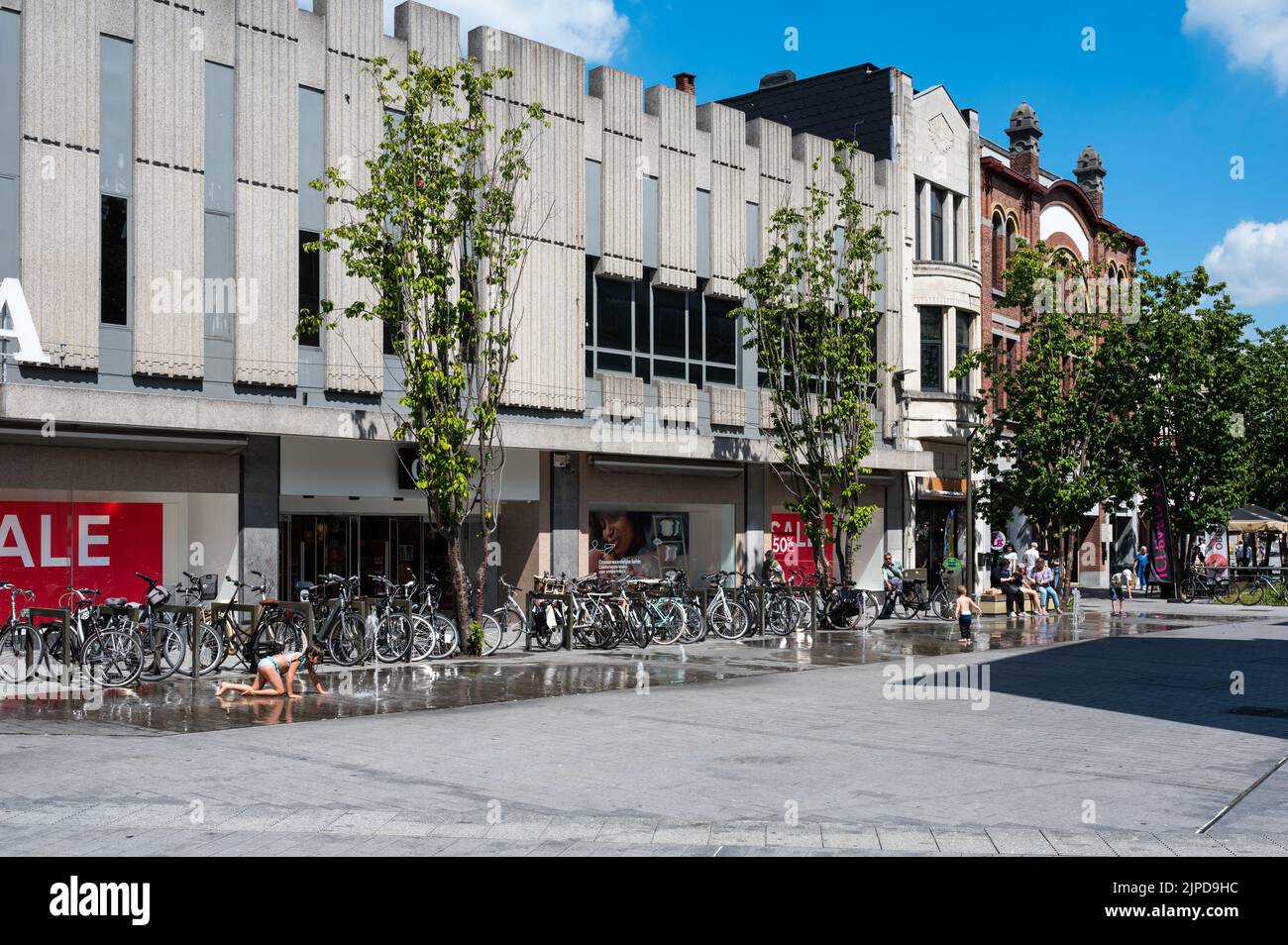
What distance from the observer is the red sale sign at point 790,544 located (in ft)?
104

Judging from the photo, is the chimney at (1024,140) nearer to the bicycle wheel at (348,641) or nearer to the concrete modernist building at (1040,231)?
the concrete modernist building at (1040,231)

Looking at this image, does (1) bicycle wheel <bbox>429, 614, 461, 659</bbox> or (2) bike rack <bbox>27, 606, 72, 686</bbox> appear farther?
(1) bicycle wheel <bbox>429, 614, 461, 659</bbox>

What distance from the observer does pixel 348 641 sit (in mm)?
17562

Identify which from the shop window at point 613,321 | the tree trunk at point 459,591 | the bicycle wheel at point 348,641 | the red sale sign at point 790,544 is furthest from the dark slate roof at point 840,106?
the bicycle wheel at point 348,641

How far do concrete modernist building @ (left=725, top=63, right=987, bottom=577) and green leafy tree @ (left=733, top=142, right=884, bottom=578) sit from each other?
6.10m

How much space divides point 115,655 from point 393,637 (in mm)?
3791

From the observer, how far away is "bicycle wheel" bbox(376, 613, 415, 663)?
59.0 ft

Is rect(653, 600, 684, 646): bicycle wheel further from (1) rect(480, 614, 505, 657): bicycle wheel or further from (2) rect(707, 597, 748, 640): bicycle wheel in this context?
(1) rect(480, 614, 505, 657): bicycle wheel

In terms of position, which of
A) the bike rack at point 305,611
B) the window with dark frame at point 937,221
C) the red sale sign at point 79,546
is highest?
the window with dark frame at point 937,221

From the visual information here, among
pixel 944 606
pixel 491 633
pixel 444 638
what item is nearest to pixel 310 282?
pixel 491 633

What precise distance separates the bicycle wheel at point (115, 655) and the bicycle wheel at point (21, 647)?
0.93 meters

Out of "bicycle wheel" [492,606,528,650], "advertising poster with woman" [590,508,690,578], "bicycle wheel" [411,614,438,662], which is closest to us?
"bicycle wheel" [411,614,438,662]

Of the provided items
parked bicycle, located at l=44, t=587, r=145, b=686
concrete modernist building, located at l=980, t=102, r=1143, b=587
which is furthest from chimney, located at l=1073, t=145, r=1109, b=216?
parked bicycle, located at l=44, t=587, r=145, b=686
